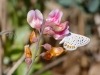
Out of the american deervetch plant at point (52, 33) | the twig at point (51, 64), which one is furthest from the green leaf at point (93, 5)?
the american deervetch plant at point (52, 33)

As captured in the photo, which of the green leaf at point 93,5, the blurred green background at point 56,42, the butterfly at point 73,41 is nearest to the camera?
the butterfly at point 73,41

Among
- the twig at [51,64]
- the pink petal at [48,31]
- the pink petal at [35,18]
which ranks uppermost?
the pink petal at [35,18]

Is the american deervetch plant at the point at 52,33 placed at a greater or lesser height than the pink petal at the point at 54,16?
lesser

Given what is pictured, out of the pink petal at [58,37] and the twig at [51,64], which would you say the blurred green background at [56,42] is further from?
the pink petal at [58,37]

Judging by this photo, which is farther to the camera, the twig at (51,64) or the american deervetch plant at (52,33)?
the twig at (51,64)

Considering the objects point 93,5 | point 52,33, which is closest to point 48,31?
point 52,33

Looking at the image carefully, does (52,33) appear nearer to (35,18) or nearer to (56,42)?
(35,18)

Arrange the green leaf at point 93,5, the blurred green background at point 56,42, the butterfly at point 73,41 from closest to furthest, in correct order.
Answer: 1. the butterfly at point 73,41
2. the blurred green background at point 56,42
3. the green leaf at point 93,5

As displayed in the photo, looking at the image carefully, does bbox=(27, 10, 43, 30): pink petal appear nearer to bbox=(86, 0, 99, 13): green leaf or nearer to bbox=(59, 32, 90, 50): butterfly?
bbox=(59, 32, 90, 50): butterfly
